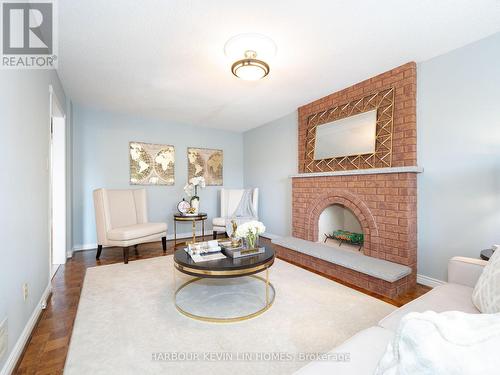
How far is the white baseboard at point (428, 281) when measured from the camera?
247 cm

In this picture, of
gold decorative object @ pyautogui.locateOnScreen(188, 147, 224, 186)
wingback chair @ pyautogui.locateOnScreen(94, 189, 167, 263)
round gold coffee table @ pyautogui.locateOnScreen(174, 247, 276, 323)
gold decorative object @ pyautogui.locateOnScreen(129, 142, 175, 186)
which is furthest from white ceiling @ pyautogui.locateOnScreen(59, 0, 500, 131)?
round gold coffee table @ pyautogui.locateOnScreen(174, 247, 276, 323)

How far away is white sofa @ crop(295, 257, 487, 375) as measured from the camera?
87cm

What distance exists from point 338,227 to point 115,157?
4.04 meters

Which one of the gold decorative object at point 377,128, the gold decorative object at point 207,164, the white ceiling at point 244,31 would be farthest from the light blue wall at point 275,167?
the white ceiling at point 244,31

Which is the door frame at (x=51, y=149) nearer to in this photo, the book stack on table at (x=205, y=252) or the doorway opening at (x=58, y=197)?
the doorway opening at (x=58, y=197)

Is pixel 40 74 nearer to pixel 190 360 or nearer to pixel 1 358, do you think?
pixel 1 358

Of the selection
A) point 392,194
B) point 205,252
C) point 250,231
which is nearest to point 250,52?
point 250,231

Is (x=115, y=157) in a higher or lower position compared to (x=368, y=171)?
higher

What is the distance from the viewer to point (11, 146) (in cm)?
153

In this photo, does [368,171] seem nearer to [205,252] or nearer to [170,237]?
[205,252]

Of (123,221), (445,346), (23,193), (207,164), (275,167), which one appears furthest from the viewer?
(207,164)

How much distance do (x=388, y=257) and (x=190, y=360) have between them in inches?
91.4

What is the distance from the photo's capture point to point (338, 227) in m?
3.87

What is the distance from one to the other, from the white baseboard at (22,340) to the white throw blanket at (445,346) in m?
1.97
